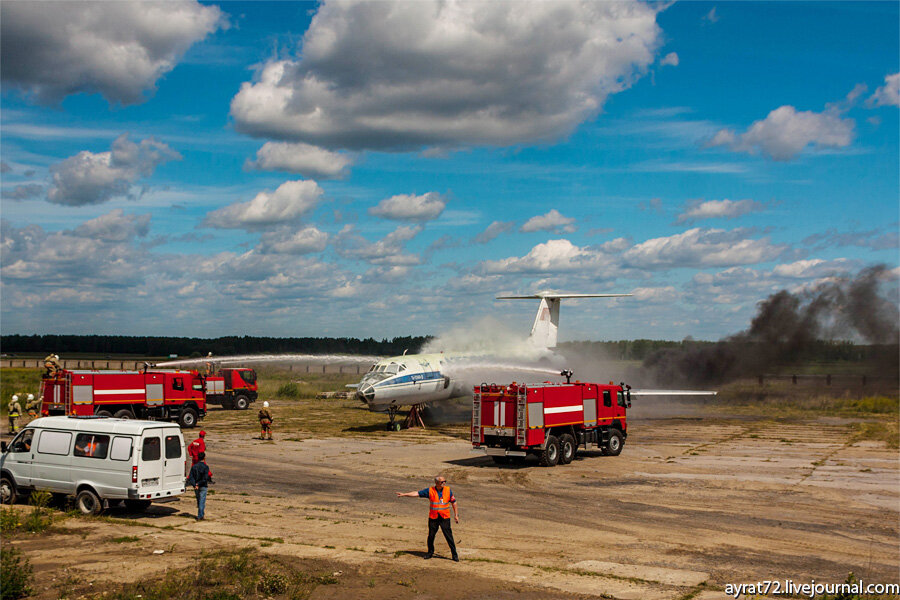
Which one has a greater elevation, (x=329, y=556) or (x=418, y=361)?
(x=418, y=361)

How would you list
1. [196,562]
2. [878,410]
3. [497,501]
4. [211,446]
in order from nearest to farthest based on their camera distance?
[196,562] < [497,501] < [211,446] < [878,410]

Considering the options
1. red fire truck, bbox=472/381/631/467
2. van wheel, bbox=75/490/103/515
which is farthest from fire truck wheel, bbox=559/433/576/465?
van wheel, bbox=75/490/103/515

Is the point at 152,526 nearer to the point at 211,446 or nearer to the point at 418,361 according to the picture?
the point at 211,446

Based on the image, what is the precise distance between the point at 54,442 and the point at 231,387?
36.8 metres

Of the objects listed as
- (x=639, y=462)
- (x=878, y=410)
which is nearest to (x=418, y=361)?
(x=639, y=462)

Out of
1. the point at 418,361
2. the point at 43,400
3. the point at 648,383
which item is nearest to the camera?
the point at 43,400

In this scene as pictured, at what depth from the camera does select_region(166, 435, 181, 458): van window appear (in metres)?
18.5

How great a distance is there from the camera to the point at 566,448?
29125 mm

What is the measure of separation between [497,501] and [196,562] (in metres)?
9.93

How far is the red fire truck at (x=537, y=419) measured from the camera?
2709 centimetres

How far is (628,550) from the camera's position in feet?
52.5

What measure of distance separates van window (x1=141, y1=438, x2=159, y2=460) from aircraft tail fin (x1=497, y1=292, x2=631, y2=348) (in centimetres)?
3534

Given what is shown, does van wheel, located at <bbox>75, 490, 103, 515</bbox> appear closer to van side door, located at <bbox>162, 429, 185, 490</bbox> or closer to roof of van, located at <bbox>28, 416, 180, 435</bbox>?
roof of van, located at <bbox>28, 416, 180, 435</bbox>

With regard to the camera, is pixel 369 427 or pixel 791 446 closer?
pixel 791 446
